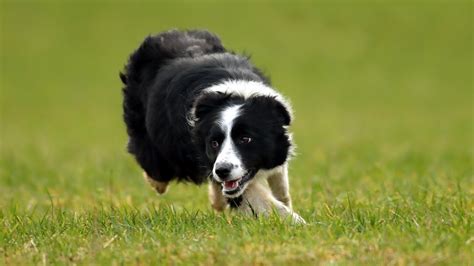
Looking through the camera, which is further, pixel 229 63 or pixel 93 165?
pixel 93 165

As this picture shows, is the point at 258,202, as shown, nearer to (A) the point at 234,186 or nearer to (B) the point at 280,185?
(A) the point at 234,186

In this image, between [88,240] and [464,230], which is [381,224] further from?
[88,240]

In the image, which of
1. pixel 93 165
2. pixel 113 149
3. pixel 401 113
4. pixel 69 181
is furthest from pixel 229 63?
pixel 401 113

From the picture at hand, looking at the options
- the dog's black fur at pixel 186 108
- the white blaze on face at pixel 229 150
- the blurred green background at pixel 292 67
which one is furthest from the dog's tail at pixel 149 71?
the blurred green background at pixel 292 67

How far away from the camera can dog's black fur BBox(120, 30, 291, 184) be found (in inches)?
264

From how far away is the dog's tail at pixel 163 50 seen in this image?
810cm

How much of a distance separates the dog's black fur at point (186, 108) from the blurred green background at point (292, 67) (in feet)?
19.5

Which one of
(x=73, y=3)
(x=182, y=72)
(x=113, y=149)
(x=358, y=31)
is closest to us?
(x=182, y=72)

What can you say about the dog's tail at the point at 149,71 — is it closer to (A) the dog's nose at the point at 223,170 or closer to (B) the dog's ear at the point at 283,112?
(B) the dog's ear at the point at 283,112

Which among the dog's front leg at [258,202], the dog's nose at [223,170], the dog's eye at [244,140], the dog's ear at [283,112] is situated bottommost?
the dog's front leg at [258,202]

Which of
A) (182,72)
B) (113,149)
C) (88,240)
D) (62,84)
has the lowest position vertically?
(62,84)

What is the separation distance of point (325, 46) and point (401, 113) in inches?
326

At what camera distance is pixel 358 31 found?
3459 cm

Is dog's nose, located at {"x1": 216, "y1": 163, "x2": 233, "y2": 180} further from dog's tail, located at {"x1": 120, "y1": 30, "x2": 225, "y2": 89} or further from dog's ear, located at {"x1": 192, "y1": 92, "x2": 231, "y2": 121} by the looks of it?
dog's tail, located at {"x1": 120, "y1": 30, "x2": 225, "y2": 89}
